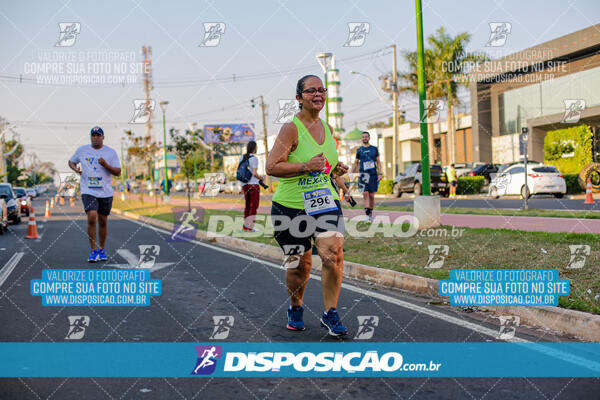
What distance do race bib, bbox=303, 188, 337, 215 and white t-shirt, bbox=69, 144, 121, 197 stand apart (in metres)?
4.99

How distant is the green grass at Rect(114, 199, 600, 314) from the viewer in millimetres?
5933

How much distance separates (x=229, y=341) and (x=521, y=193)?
71.1 ft

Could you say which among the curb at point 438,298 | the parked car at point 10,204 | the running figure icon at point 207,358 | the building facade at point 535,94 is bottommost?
the curb at point 438,298

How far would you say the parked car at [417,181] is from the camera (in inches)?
1140

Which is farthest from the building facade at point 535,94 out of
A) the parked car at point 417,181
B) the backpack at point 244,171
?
the backpack at point 244,171

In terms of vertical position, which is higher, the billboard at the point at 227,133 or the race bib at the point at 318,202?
the billboard at the point at 227,133

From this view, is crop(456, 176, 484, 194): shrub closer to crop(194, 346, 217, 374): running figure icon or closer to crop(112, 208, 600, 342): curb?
crop(112, 208, 600, 342): curb

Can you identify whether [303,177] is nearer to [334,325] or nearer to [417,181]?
A: [334,325]

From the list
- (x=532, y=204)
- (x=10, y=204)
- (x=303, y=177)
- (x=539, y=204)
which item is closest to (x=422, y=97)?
(x=303, y=177)

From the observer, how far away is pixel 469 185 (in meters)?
31.8

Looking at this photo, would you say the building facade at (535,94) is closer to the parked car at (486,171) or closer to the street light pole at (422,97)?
the parked car at (486,171)

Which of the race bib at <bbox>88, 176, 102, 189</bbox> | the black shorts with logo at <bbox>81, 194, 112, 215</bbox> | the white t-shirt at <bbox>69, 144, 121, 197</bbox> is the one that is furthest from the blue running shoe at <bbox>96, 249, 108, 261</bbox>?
the race bib at <bbox>88, 176, 102, 189</bbox>

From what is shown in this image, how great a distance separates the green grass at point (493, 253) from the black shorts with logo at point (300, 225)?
2.11 m

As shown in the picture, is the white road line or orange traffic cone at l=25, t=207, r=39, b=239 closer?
the white road line
